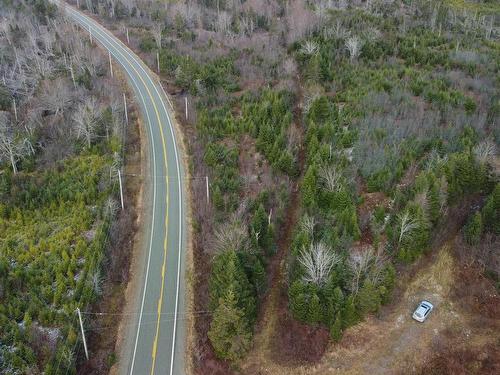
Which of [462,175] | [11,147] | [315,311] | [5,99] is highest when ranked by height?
[462,175]

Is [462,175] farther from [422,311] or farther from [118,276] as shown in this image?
[118,276]

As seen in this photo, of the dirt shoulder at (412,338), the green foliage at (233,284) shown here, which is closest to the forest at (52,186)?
the green foliage at (233,284)

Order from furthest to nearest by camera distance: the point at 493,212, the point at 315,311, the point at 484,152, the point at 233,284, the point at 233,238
A: the point at 484,152
the point at 493,212
the point at 233,238
the point at 315,311
the point at 233,284

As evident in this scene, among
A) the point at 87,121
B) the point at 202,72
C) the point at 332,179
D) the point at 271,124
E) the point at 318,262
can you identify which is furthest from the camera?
the point at 202,72

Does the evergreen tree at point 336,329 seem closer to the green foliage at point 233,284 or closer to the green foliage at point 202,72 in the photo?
the green foliage at point 233,284

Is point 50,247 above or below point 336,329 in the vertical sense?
above

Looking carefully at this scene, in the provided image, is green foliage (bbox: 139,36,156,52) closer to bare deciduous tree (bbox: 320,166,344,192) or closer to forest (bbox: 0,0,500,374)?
forest (bbox: 0,0,500,374)

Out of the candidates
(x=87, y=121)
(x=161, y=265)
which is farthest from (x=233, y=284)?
(x=87, y=121)
